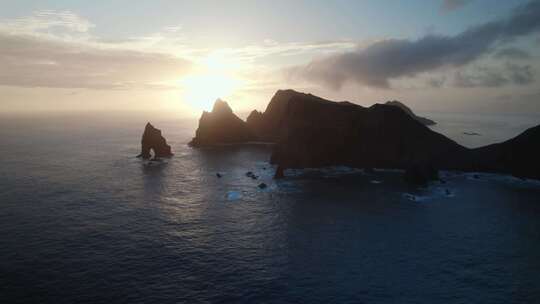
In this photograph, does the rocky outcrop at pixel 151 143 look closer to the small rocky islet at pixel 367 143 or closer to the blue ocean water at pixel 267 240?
the blue ocean water at pixel 267 240

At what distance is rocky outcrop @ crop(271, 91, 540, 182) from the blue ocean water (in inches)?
482

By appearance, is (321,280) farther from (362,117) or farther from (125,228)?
(362,117)

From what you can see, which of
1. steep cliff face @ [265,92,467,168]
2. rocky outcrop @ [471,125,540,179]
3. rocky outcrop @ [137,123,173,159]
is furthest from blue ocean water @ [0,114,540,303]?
rocky outcrop @ [137,123,173,159]

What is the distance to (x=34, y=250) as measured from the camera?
5709 cm

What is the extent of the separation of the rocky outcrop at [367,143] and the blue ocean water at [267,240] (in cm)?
1225

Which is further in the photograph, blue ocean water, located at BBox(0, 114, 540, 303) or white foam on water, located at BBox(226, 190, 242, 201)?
A: white foam on water, located at BBox(226, 190, 242, 201)

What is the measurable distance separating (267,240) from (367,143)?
7879 cm

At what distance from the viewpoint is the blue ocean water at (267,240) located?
45938 millimetres

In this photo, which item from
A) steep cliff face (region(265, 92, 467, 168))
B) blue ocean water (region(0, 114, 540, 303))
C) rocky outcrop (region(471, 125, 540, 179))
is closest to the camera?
blue ocean water (region(0, 114, 540, 303))

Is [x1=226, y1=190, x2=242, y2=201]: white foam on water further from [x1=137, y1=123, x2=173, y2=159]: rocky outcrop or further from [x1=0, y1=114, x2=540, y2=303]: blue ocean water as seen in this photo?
[x1=137, y1=123, x2=173, y2=159]: rocky outcrop

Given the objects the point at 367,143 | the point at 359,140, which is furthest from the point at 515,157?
the point at 359,140

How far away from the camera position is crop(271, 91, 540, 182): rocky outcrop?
124 metres

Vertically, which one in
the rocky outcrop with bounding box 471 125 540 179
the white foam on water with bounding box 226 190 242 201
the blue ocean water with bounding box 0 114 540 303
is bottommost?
the blue ocean water with bounding box 0 114 540 303

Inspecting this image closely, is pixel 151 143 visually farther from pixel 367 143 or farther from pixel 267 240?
pixel 267 240
